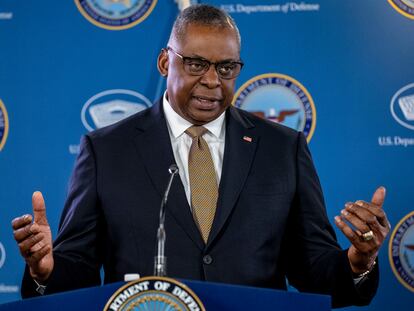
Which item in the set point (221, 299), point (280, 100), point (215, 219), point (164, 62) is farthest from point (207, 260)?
point (280, 100)

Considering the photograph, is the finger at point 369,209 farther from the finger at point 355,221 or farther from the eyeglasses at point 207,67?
the eyeglasses at point 207,67

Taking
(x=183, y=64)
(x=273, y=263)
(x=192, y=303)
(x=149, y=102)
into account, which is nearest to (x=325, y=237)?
(x=273, y=263)

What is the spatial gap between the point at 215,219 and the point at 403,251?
1.17 m

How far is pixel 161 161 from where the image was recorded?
2.43 meters

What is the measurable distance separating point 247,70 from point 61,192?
899mm

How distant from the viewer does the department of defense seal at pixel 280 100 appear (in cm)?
324

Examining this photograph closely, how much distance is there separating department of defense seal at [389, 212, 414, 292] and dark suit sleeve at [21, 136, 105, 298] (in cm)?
129

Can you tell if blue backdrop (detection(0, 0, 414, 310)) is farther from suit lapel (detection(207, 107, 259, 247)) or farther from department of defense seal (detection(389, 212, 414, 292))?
suit lapel (detection(207, 107, 259, 247))

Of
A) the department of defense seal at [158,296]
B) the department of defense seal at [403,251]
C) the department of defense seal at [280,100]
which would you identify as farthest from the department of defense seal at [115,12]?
the department of defense seal at [158,296]

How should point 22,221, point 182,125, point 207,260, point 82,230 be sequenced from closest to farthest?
point 22,221
point 207,260
point 82,230
point 182,125

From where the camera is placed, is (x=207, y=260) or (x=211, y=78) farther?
(x=211, y=78)

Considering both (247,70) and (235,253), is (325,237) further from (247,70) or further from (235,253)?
(247,70)

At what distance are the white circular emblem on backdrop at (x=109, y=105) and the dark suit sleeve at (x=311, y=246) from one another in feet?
3.12

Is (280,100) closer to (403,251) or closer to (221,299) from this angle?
(403,251)
